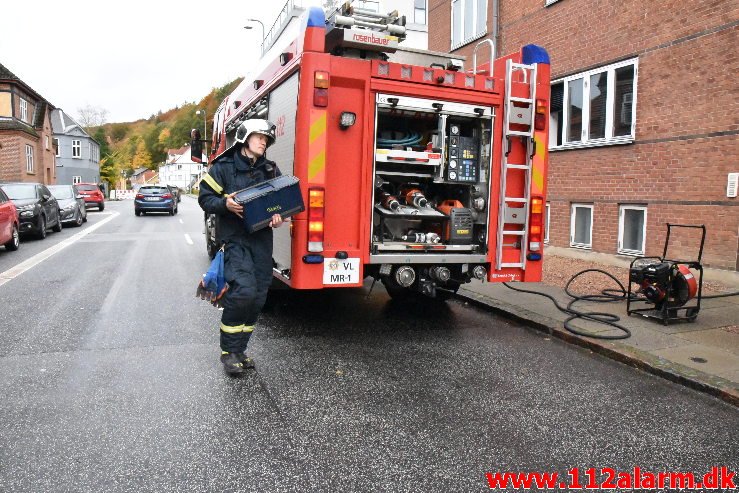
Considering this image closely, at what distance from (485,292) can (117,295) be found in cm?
503

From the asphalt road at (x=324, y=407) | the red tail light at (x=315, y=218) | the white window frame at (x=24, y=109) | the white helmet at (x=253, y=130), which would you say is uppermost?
the white window frame at (x=24, y=109)

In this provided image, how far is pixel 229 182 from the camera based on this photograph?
4.79 m

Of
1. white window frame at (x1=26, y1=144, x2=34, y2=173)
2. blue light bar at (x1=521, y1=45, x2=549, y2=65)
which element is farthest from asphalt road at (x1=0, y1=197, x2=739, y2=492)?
white window frame at (x1=26, y1=144, x2=34, y2=173)

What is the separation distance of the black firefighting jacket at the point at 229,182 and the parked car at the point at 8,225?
970 cm

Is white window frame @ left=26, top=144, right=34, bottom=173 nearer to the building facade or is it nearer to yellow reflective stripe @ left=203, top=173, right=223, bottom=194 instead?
the building facade

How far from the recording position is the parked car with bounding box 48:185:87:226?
19.8m

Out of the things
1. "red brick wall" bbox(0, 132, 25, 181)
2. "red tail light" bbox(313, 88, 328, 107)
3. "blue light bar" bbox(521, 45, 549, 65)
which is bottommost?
"red tail light" bbox(313, 88, 328, 107)

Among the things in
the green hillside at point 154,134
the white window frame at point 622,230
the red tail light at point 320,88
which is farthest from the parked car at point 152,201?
the green hillside at point 154,134

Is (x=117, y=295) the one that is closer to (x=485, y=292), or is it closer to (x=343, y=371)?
(x=343, y=371)

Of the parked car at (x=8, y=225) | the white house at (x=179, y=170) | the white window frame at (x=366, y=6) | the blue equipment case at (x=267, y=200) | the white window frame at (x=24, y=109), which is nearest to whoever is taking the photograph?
the blue equipment case at (x=267, y=200)

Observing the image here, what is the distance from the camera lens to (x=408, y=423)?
3.76 m

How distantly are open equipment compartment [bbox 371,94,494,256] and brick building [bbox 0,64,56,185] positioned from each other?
40826 millimetres

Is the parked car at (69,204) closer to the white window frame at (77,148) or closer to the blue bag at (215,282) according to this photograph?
the blue bag at (215,282)

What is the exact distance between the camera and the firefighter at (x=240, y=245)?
4.65m
